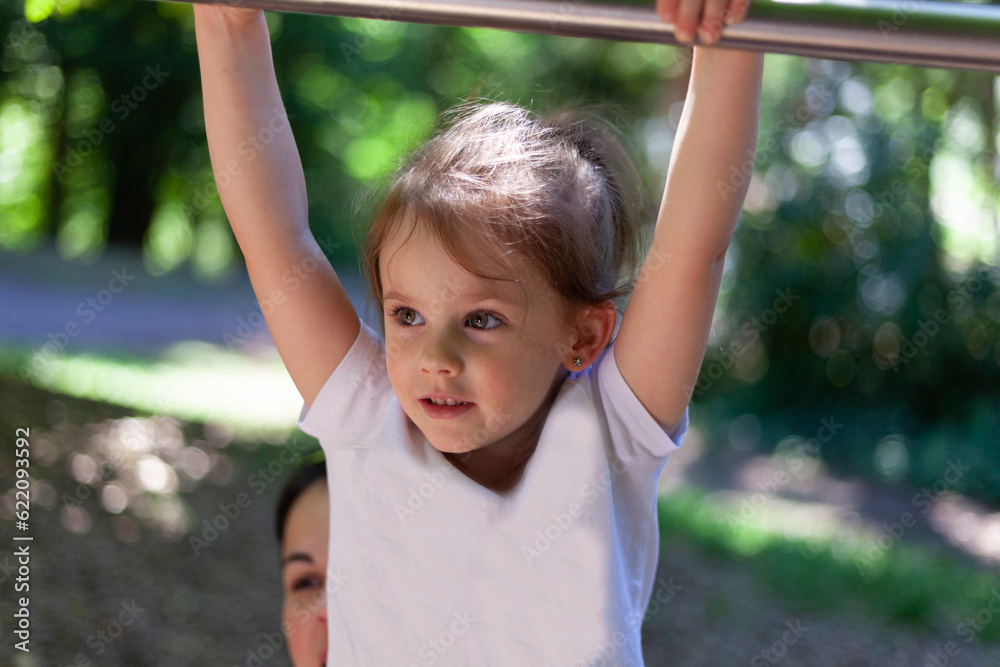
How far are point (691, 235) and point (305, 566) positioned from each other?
172 centimetres

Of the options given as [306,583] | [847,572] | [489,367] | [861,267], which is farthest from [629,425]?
[861,267]

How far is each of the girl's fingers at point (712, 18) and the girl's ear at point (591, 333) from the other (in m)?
0.55

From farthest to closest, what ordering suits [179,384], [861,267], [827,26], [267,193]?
[179,384] < [861,267] < [267,193] < [827,26]

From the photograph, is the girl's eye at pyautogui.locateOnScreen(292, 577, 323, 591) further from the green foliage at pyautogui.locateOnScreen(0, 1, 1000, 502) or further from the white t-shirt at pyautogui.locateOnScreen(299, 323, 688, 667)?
the green foliage at pyautogui.locateOnScreen(0, 1, 1000, 502)

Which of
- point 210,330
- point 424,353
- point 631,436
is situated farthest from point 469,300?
point 210,330

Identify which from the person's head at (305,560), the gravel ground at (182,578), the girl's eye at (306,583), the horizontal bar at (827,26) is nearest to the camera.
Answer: the horizontal bar at (827,26)

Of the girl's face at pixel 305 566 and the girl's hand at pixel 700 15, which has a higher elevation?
the girl's hand at pixel 700 15

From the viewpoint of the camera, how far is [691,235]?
1153mm

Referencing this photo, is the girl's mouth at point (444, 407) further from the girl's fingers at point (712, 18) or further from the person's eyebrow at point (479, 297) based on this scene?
the girl's fingers at point (712, 18)

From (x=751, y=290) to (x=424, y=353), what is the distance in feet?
22.0

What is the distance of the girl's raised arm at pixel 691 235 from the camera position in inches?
43.4

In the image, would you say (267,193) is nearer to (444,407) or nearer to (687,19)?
(444,407)

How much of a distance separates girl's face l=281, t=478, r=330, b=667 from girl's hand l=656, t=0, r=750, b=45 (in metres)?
1.72

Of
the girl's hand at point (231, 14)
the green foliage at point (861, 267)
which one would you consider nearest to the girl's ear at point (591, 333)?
the girl's hand at point (231, 14)
